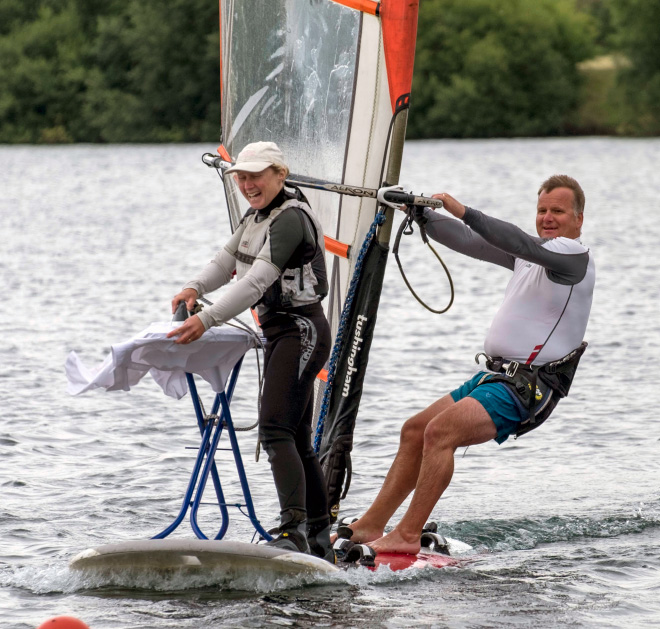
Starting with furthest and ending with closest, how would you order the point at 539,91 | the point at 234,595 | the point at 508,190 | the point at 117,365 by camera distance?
A: the point at 539,91, the point at 508,190, the point at 234,595, the point at 117,365

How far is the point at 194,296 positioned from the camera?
5871mm

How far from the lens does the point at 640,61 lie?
217ft

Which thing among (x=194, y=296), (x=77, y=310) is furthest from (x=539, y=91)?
(x=194, y=296)

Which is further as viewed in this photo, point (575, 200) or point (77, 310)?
point (77, 310)

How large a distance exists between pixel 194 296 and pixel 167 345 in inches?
14.4

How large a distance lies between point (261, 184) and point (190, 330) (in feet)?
2.41

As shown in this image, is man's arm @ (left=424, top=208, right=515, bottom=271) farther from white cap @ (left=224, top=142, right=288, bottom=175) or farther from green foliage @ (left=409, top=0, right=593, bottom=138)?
green foliage @ (left=409, top=0, right=593, bottom=138)

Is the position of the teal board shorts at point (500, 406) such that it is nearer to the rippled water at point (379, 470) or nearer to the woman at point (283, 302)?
the rippled water at point (379, 470)

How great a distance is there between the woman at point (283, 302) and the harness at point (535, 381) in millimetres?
1053

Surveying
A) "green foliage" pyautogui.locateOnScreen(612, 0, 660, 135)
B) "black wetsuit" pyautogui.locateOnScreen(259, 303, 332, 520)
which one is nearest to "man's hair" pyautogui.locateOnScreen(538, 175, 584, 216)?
"black wetsuit" pyautogui.locateOnScreen(259, 303, 332, 520)

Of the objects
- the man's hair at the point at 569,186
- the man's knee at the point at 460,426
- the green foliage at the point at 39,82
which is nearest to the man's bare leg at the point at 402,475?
the man's knee at the point at 460,426

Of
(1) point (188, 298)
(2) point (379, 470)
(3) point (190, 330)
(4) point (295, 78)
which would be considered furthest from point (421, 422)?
(2) point (379, 470)

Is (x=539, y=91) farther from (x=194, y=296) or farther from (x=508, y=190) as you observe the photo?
(x=194, y=296)

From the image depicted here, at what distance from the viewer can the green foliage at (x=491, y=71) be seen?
65250 millimetres
